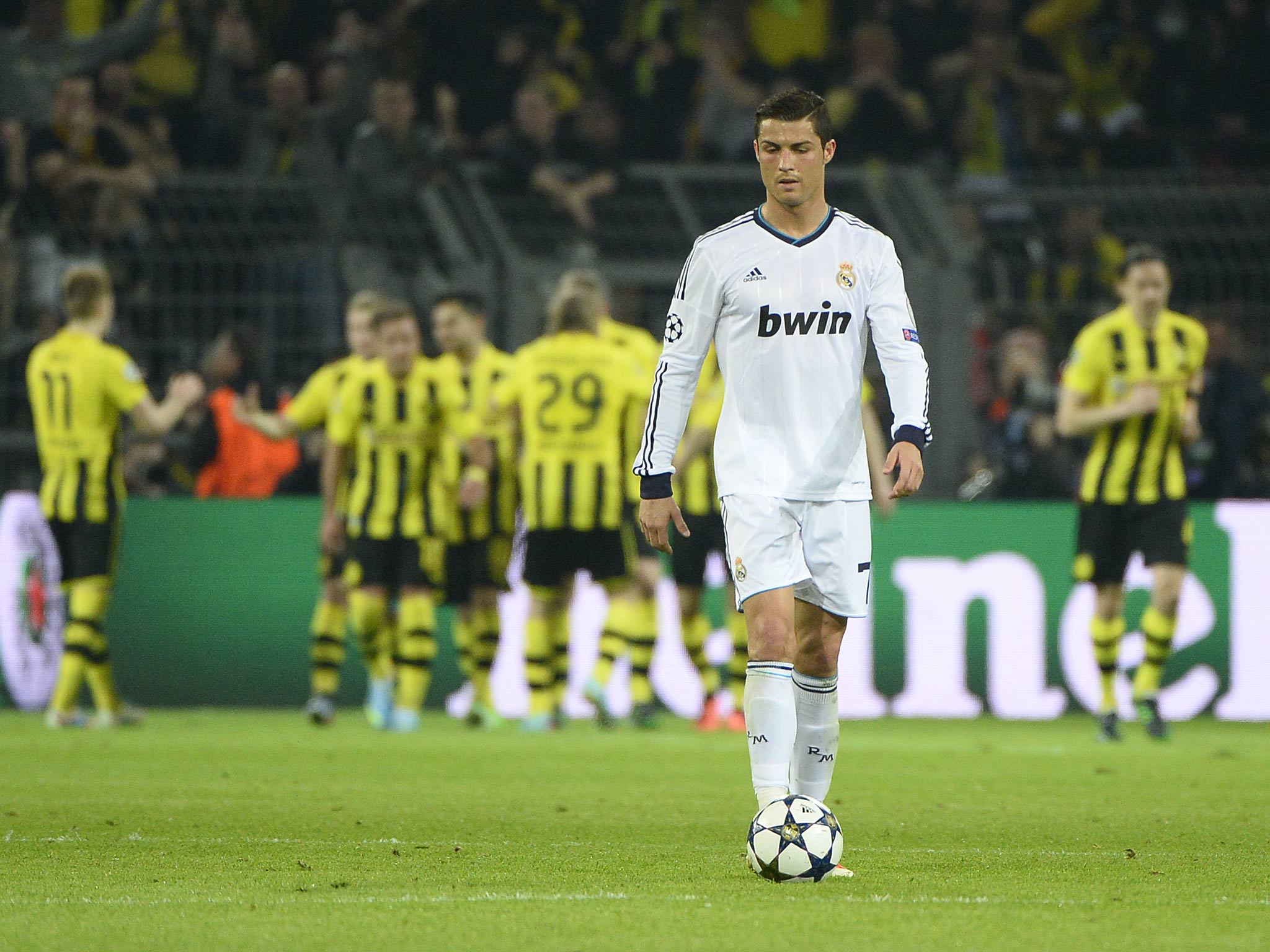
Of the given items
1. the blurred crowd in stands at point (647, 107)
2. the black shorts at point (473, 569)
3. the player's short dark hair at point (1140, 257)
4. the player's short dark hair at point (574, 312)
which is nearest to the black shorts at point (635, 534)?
the black shorts at point (473, 569)

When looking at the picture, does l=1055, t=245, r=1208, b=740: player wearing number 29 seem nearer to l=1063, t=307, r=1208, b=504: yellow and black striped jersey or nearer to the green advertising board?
l=1063, t=307, r=1208, b=504: yellow and black striped jersey

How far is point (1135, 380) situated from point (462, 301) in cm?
370

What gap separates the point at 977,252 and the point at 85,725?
5882mm

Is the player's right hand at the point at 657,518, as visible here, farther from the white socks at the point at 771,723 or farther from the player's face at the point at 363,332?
the player's face at the point at 363,332

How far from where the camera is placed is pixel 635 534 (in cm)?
1160

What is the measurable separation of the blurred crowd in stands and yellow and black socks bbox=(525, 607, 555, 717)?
2.80 m

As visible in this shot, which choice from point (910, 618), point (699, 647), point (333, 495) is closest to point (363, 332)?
point (333, 495)

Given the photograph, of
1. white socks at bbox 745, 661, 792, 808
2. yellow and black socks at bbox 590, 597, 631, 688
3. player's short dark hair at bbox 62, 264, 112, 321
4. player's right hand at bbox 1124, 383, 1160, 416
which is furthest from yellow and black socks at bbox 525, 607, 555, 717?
white socks at bbox 745, 661, 792, 808

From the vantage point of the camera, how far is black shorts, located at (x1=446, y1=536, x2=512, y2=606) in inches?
445

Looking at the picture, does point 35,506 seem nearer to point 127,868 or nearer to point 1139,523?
point 1139,523

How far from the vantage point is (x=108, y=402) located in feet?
34.4

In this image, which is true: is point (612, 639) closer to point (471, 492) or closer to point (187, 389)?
point (471, 492)

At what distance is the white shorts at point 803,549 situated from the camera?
5.21m

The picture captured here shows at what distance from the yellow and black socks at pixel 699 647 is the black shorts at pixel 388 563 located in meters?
1.42
